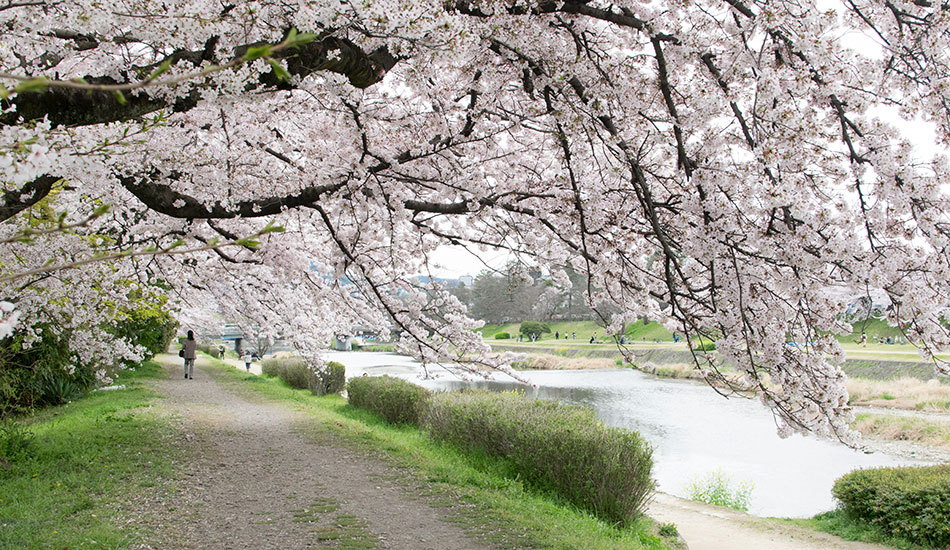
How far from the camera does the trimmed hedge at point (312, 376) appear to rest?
59.4ft

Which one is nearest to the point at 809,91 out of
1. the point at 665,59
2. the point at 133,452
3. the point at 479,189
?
the point at 665,59

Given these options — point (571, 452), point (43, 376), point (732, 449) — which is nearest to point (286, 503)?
point (571, 452)

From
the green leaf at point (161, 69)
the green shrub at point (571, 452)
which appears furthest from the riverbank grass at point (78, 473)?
the green leaf at point (161, 69)

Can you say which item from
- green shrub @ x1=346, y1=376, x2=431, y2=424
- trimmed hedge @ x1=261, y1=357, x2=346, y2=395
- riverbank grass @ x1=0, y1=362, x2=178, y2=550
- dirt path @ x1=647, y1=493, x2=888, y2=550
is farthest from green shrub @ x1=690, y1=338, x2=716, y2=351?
trimmed hedge @ x1=261, y1=357, x2=346, y2=395

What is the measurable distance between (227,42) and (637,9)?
264 centimetres

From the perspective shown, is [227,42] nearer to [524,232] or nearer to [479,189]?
[479,189]

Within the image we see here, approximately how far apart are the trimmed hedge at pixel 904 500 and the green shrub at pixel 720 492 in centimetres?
178

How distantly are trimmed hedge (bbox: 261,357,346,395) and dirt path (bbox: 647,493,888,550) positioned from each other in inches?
407

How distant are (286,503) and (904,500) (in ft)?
23.7

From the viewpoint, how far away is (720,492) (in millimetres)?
9984

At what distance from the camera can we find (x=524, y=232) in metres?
5.91

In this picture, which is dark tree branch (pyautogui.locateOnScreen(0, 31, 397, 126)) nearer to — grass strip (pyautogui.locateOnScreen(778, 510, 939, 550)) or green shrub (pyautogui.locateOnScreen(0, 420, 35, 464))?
green shrub (pyautogui.locateOnScreen(0, 420, 35, 464))

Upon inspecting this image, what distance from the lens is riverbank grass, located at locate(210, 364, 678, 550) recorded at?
5.36 m

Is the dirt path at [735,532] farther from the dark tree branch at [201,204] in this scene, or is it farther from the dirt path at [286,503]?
the dark tree branch at [201,204]
